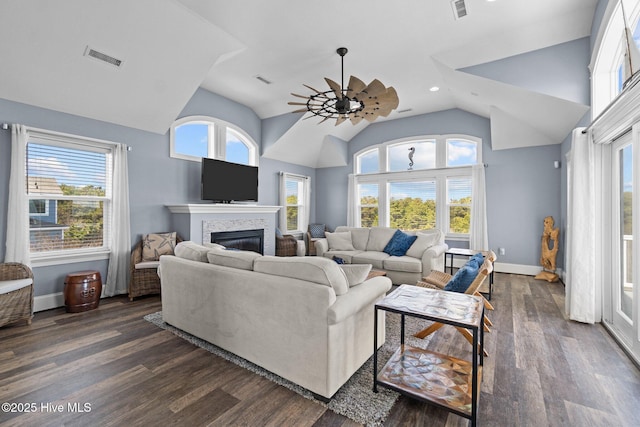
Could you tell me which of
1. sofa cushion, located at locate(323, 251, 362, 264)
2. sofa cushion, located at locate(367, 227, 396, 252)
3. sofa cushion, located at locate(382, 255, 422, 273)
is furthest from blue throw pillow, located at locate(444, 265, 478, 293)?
sofa cushion, located at locate(367, 227, 396, 252)

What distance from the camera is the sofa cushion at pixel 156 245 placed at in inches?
167

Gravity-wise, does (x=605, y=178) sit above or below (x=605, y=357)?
above

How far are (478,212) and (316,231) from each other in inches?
149

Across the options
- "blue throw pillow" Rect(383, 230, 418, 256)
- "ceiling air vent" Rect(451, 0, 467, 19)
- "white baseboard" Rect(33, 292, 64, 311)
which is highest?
"ceiling air vent" Rect(451, 0, 467, 19)

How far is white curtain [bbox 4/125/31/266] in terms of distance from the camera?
3258mm

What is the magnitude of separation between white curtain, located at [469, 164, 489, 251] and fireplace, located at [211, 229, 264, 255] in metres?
4.34

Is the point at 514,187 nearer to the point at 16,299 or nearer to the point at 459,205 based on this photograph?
the point at 459,205

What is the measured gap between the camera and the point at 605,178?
312cm

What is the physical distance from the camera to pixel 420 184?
6738 mm

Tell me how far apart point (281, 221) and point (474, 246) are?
168 inches

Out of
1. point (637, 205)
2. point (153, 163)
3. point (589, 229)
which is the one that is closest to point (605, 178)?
point (589, 229)

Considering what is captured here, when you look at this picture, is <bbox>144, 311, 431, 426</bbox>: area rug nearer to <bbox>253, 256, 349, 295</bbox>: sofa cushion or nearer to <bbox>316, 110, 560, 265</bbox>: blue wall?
<bbox>253, 256, 349, 295</bbox>: sofa cushion

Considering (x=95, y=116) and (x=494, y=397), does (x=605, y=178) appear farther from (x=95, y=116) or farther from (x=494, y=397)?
(x=95, y=116)

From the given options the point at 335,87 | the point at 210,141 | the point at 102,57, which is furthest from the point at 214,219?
the point at 335,87
